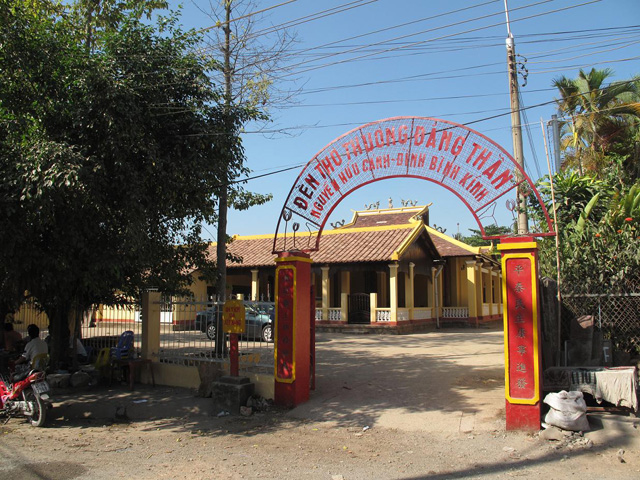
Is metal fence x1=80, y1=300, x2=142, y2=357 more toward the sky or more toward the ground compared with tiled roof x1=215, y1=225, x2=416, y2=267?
more toward the ground

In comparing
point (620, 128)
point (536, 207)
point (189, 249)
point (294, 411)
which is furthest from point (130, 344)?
point (620, 128)

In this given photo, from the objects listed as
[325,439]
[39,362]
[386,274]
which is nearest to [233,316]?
[325,439]

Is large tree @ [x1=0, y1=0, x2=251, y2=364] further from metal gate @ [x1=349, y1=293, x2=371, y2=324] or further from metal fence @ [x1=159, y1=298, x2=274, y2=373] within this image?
metal gate @ [x1=349, y1=293, x2=371, y2=324]

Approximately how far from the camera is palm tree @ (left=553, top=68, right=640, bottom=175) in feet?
49.2

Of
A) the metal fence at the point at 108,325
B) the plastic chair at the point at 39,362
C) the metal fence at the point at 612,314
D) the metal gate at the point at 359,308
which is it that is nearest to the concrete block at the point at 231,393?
the plastic chair at the point at 39,362

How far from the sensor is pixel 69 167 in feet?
21.7

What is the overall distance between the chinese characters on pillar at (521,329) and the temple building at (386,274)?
1311 cm

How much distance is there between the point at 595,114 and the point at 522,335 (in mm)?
12154

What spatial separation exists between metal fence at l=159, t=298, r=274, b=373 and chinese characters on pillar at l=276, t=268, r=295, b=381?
607 millimetres

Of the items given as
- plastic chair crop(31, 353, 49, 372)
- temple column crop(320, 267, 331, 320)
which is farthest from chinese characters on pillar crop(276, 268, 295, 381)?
temple column crop(320, 267, 331, 320)

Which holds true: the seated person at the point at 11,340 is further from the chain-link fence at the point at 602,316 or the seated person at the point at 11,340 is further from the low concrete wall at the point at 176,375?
the chain-link fence at the point at 602,316

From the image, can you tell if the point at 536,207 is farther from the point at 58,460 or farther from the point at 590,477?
the point at 58,460

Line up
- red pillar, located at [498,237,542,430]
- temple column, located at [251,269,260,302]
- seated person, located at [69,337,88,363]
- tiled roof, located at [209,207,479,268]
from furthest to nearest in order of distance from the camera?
temple column, located at [251,269,260,302] → tiled roof, located at [209,207,479,268] → seated person, located at [69,337,88,363] → red pillar, located at [498,237,542,430]

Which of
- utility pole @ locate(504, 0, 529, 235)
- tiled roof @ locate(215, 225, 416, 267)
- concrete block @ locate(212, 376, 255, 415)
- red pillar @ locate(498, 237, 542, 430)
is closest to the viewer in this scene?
red pillar @ locate(498, 237, 542, 430)
